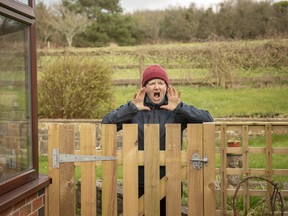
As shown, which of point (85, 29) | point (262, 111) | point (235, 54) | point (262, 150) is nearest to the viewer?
point (262, 150)

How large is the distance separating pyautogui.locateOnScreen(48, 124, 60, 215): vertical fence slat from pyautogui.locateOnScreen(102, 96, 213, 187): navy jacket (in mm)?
370

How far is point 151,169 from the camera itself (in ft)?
9.37

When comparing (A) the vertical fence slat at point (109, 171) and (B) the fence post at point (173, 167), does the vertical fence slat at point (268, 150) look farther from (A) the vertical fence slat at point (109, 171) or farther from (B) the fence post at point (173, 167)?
(A) the vertical fence slat at point (109, 171)

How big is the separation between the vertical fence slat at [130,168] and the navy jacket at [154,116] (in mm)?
131

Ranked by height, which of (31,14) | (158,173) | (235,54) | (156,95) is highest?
(235,54)

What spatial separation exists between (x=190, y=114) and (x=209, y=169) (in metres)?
0.41

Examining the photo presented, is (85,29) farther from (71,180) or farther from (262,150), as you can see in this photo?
(71,180)

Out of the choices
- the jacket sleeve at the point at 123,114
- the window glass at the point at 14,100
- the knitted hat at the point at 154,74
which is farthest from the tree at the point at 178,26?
the window glass at the point at 14,100

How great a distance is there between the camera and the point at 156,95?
3092 millimetres

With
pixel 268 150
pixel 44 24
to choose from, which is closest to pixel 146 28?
pixel 44 24

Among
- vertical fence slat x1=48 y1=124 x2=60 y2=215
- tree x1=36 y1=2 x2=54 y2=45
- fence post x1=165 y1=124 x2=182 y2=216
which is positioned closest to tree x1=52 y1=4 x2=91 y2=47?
tree x1=36 y1=2 x2=54 y2=45

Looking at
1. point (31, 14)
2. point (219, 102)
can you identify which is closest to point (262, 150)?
point (31, 14)

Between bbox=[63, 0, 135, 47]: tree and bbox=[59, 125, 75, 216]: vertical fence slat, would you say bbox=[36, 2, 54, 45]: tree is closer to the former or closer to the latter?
bbox=[63, 0, 135, 47]: tree

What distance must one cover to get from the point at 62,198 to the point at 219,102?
29.7 ft
